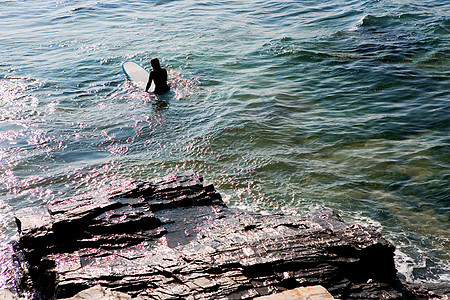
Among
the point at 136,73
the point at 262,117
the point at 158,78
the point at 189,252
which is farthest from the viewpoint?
the point at 136,73

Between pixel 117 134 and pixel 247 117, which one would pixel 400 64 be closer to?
pixel 247 117

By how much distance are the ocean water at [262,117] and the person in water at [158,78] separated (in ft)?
0.96

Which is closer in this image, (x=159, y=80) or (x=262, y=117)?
(x=262, y=117)

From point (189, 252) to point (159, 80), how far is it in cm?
906

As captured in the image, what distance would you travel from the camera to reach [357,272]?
16.4 ft

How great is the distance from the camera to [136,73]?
14.5m

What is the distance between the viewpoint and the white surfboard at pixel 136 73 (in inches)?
559

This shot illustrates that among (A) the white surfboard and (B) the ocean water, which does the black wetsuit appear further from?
(A) the white surfboard

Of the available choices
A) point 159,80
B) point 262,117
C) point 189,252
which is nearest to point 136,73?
point 159,80

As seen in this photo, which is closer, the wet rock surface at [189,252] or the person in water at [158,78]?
the wet rock surface at [189,252]

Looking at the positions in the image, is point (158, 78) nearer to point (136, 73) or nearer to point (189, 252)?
point (136, 73)

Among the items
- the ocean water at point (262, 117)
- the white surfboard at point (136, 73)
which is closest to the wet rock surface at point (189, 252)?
the ocean water at point (262, 117)

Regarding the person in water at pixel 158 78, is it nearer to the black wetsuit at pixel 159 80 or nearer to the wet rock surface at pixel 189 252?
the black wetsuit at pixel 159 80

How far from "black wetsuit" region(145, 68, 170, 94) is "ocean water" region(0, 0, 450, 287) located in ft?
0.93
